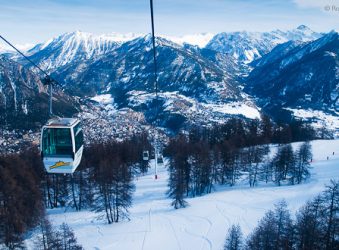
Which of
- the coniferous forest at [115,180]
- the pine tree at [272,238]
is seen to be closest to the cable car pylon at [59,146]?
the coniferous forest at [115,180]

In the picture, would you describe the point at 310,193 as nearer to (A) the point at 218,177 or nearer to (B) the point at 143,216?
(A) the point at 218,177

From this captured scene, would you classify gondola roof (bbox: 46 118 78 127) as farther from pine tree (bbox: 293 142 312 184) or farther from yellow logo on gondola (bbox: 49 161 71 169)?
pine tree (bbox: 293 142 312 184)

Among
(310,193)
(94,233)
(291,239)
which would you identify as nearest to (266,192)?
(310,193)

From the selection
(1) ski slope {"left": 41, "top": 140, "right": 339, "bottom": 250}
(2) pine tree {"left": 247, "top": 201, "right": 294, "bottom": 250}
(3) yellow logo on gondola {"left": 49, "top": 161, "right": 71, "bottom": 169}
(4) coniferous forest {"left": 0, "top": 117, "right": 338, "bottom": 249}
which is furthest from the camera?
(1) ski slope {"left": 41, "top": 140, "right": 339, "bottom": 250}

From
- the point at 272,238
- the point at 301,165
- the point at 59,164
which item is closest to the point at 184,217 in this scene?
the point at 272,238

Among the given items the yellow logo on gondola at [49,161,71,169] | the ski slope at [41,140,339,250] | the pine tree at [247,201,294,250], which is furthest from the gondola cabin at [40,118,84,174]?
the ski slope at [41,140,339,250]

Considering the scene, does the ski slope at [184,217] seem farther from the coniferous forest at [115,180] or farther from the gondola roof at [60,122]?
the gondola roof at [60,122]
